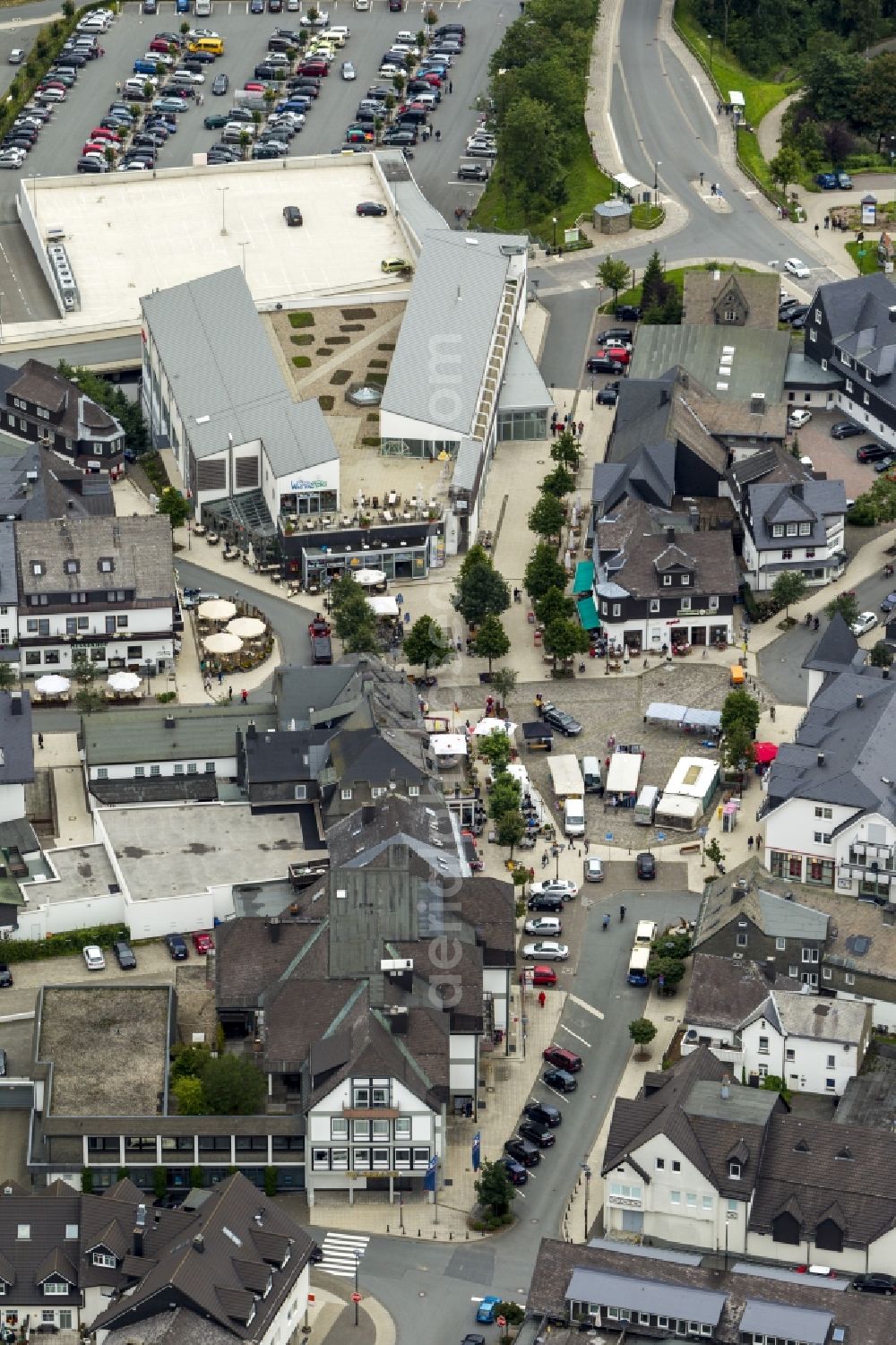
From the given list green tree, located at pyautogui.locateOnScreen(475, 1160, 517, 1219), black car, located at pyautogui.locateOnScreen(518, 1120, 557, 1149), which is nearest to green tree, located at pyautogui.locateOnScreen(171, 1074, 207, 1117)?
green tree, located at pyautogui.locateOnScreen(475, 1160, 517, 1219)

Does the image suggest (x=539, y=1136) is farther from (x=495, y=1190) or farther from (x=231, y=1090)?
(x=231, y=1090)

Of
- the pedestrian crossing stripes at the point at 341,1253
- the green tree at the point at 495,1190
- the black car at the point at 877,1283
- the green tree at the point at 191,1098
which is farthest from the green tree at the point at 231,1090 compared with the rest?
the black car at the point at 877,1283

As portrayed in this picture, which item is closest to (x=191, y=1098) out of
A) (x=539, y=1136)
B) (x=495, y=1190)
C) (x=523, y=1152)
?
(x=495, y=1190)

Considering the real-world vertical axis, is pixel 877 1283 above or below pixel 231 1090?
below

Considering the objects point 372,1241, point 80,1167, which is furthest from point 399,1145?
point 80,1167

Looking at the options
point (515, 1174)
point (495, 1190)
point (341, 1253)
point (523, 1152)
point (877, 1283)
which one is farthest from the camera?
point (523, 1152)
